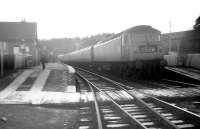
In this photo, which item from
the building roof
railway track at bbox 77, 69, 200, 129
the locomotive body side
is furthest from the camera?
the building roof

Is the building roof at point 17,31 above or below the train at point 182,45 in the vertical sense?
above

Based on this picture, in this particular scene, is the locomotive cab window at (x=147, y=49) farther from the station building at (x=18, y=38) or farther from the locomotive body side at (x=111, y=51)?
the station building at (x=18, y=38)

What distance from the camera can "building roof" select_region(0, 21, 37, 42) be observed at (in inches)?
1750

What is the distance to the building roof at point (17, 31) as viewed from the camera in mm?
44438

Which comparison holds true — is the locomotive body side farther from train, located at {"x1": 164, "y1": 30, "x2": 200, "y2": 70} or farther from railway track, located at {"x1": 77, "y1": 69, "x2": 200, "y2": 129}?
railway track, located at {"x1": 77, "y1": 69, "x2": 200, "y2": 129}

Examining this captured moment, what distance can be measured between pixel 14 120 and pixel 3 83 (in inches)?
360

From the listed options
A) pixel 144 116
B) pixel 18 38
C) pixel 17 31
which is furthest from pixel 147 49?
pixel 17 31

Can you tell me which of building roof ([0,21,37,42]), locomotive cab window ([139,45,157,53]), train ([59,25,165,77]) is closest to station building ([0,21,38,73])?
building roof ([0,21,37,42])

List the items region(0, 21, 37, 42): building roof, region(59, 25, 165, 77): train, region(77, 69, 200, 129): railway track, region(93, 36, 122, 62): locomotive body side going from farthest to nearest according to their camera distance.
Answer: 1. region(0, 21, 37, 42): building roof
2. region(93, 36, 122, 62): locomotive body side
3. region(59, 25, 165, 77): train
4. region(77, 69, 200, 129): railway track

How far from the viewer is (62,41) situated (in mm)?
143375

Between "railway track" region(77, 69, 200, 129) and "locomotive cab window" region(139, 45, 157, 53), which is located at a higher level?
"locomotive cab window" region(139, 45, 157, 53)

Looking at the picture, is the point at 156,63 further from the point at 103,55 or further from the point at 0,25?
the point at 0,25

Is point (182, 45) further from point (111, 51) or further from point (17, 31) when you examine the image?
point (17, 31)

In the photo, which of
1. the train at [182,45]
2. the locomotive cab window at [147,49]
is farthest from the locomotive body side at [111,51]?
the train at [182,45]
